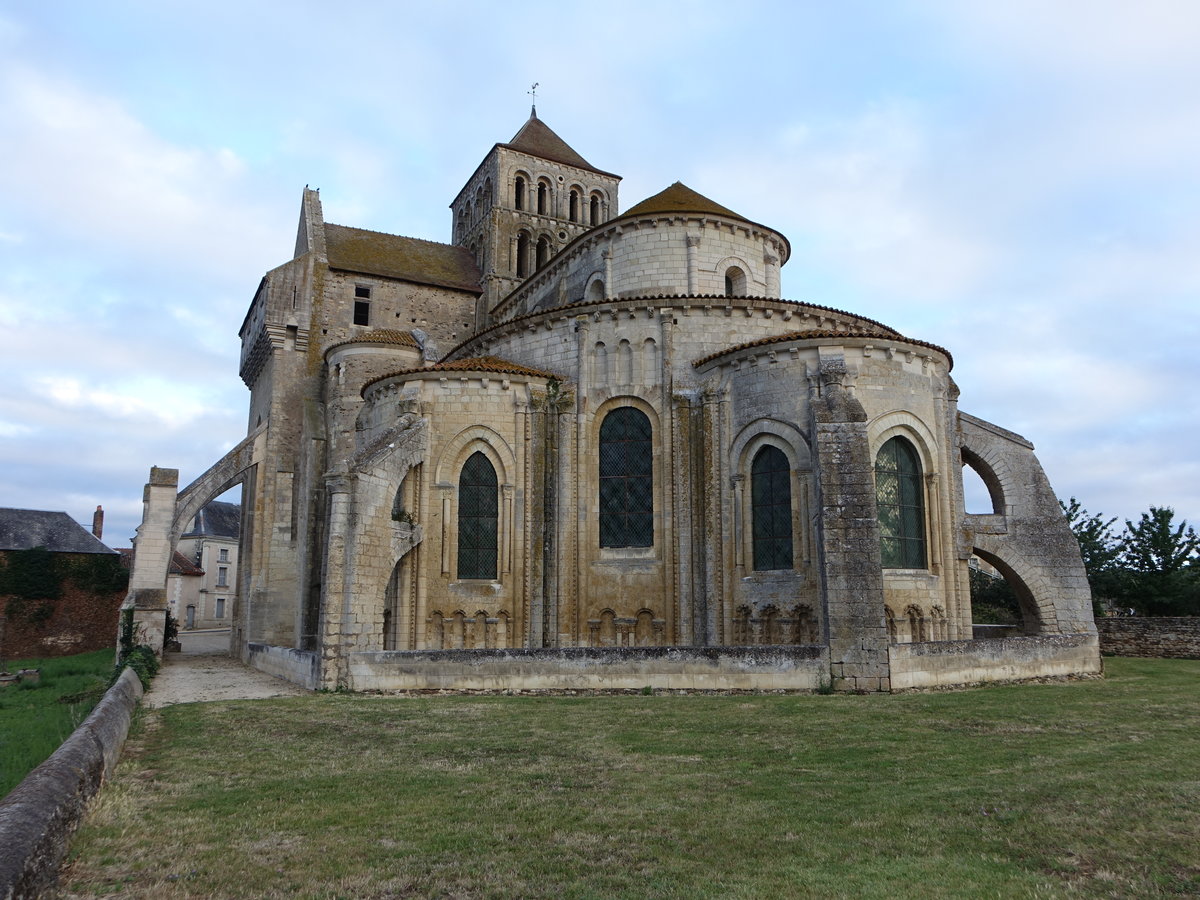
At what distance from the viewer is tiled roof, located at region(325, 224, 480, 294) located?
28.5 meters

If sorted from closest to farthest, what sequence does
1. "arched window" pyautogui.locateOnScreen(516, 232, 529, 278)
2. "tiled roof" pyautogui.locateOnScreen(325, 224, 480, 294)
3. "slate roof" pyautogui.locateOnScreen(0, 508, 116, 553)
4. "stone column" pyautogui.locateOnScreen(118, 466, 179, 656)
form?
"stone column" pyautogui.locateOnScreen(118, 466, 179, 656)
"tiled roof" pyautogui.locateOnScreen(325, 224, 480, 294)
"slate roof" pyautogui.locateOnScreen(0, 508, 116, 553)
"arched window" pyautogui.locateOnScreen(516, 232, 529, 278)

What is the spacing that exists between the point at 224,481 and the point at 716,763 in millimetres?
21505

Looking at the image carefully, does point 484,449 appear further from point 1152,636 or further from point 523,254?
point 1152,636

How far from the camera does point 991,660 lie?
1420 cm

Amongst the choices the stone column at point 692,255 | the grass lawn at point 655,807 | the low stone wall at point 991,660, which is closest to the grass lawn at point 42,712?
the grass lawn at point 655,807

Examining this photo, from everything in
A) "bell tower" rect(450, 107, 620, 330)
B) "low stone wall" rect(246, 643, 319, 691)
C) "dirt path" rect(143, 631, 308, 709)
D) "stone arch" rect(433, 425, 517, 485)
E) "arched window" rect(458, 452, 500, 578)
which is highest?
"bell tower" rect(450, 107, 620, 330)

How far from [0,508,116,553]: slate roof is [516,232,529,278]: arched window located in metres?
19.4

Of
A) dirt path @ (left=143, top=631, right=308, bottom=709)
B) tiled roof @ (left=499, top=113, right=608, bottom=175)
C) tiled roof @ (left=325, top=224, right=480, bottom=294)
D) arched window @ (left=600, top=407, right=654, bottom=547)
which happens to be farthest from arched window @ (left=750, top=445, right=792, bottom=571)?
tiled roof @ (left=499, top=113, right=608, bottom=175)

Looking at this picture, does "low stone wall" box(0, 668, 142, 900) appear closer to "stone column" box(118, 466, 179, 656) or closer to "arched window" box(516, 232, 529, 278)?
"stone column" box(118, 466, 179, 656)

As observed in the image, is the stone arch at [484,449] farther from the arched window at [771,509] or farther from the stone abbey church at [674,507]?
the arched window at [771,509]

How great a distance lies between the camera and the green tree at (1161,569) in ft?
81.4

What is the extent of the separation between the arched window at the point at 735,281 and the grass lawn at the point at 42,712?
16.4 m

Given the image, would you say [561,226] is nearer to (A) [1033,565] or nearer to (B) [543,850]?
(A) [1033,565]

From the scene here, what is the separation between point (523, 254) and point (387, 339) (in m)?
10.5
